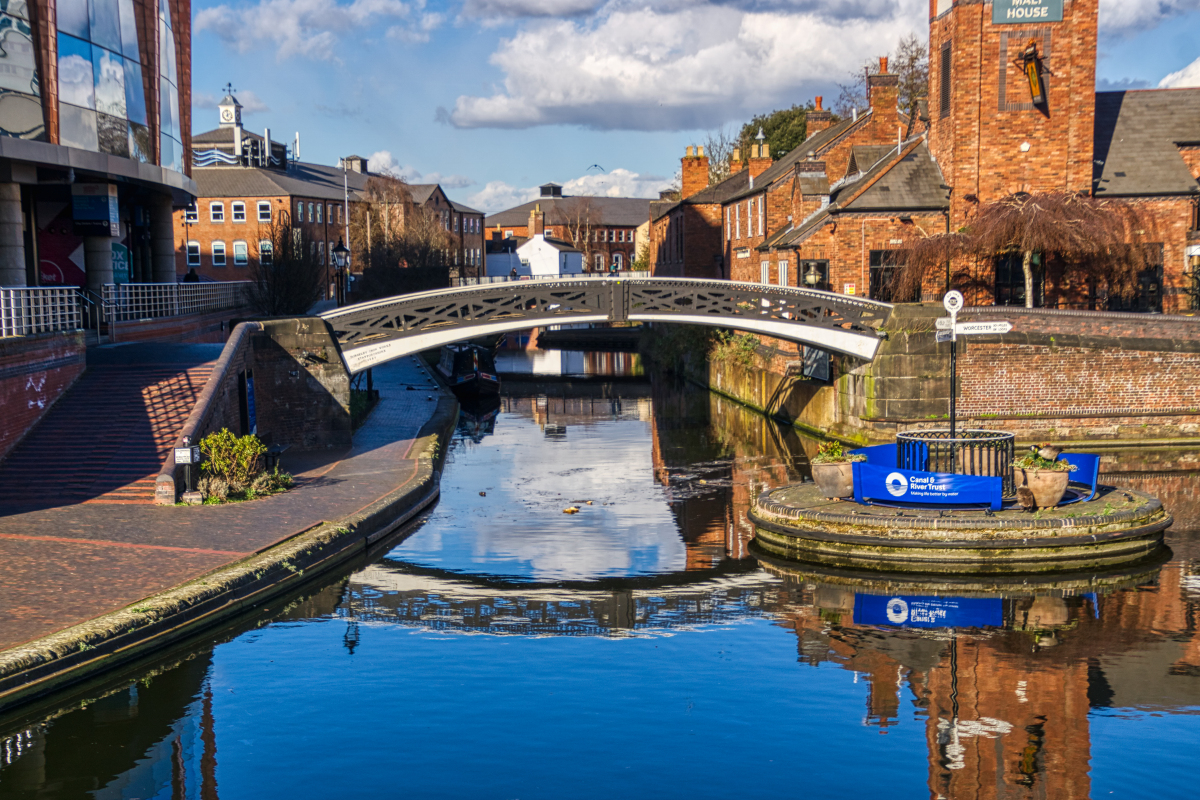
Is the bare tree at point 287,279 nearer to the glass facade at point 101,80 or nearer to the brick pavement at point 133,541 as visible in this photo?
the glass facade at point 101,80

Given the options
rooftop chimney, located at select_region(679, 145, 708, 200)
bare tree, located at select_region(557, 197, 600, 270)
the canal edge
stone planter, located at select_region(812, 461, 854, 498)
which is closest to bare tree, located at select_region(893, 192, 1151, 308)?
stone planter, located at select_region(812, 461, 854, 498)

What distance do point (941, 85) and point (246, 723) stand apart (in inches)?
1072

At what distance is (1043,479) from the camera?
1594 cm

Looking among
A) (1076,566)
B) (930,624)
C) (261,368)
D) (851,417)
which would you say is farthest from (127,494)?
(851,417)

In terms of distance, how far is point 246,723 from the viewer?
10539mm

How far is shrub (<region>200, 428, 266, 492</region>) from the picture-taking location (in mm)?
18000

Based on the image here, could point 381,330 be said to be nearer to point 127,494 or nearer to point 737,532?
point 127,494

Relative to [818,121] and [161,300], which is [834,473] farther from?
[818,121]

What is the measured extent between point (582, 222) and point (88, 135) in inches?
3766

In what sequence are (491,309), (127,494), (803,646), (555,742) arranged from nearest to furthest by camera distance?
(555,742) → (803,646) → (127,494) → (491,309)

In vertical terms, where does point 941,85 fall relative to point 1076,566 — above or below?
above

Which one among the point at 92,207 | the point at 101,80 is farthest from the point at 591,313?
the point at 101,80

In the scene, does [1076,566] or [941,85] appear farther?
[941,85]

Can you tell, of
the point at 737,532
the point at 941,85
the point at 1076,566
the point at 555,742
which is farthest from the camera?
the point at 941,85
